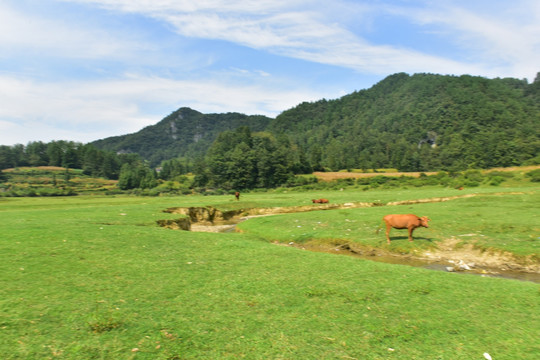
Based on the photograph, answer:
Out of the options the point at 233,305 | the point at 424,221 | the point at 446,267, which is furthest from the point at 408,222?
the point at 233,305

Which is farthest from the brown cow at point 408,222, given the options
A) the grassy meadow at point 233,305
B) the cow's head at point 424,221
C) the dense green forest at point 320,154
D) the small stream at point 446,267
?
the dense green forest at point 320,154

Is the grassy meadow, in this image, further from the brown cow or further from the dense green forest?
the dense green forest

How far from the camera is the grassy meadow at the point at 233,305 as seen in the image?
7.16 metres

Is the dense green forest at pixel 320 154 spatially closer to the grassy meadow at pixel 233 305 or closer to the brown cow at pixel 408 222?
the brown cow at pixel 408 222

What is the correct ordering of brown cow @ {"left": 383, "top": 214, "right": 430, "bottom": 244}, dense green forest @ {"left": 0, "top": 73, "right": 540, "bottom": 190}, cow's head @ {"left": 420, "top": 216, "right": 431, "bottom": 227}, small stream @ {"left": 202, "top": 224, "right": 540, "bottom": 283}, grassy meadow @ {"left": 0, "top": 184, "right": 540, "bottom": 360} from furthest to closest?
dense green forest @ {"left": 0, "top": 73, "right": 540, "bottom": 190}
brown cow @ {"left": 383, "top": 214, "right": 430, "bottom": 244}
cow's head @ {"left": 420, "top": 216, "right": 431, "bottom": 227}
small stream @ {"left": 202, "top": 224, "right": 540, "bottom": 283}
grassy meadow @ {"left": 0, "top": 184, "right": 540, "bottom": 360}

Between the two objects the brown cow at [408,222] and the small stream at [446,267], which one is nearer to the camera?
the small stream at [446,267]

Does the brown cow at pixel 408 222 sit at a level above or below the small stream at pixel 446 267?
above

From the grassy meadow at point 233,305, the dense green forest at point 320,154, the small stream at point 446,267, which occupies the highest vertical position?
the dense green forest at point 320,154

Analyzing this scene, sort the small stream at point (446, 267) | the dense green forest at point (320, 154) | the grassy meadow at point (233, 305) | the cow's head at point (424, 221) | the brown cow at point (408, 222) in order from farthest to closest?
the dense green forest at point (320, 154)
the brown cow at point (408, 222)
the cow's head at point (424, 221)
the small stream at point (446, 267)
the grassy meadow at point (233, 305)

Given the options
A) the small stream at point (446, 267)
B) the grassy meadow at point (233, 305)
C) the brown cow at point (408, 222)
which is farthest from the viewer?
the brown cow at point (408, 222)

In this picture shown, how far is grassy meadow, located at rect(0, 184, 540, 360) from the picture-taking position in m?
7.16

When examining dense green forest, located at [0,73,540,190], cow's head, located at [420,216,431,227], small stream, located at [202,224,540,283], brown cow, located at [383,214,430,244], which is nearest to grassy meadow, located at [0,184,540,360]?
small stream, located at [202,224,540,283]

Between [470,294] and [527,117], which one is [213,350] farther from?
[527,117]

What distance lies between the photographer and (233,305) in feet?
30.7
